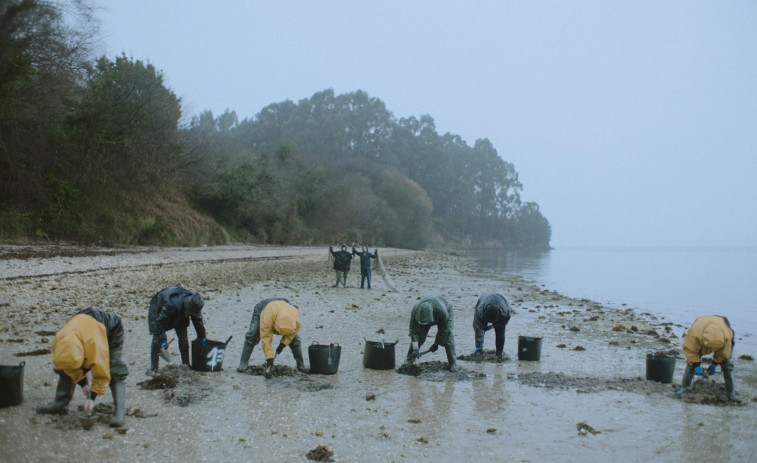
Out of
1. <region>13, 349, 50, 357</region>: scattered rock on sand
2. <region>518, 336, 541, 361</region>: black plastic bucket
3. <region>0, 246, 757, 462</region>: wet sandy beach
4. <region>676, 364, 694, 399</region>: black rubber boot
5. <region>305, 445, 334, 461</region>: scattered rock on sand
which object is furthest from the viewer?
<region>518, 336, 541, 361</region>: black plastic bucket

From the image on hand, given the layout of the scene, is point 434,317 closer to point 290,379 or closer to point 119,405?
point 290,379

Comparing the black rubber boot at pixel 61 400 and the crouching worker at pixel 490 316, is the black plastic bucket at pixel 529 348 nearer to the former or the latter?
the crouching worker at pixel 490 316

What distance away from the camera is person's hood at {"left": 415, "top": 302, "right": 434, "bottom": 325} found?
9.29 metres

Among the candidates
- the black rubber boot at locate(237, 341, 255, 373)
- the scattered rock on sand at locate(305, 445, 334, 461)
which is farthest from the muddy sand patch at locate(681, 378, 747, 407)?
the black rubber boot at locate(237, 341, 255, 373)

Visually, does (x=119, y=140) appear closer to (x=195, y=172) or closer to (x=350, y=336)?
(x=195, y=172)

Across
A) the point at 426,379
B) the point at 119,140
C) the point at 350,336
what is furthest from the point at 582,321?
the point at 119,140

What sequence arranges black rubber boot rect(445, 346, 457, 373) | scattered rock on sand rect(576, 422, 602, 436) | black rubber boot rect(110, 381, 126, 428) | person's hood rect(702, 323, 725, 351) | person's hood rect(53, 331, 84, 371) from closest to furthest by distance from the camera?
person's hood rect(53, 331, 84, 371), black rubber boot rect(110, 381, 126, 428), scattered rock on sand rect(576, 422, 602, 436), person's hood rect(702, 323, 725, 351), black rubber boot rect(445, 346, 457, 373)

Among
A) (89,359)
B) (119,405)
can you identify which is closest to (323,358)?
(119,405)

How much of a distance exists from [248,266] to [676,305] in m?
19.4

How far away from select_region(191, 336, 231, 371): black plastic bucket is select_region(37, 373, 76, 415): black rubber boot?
213cm

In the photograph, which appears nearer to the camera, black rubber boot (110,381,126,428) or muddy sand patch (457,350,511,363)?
black rubber boot (110,381,126,428)

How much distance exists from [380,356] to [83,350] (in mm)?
4832

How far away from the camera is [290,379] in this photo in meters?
8.50

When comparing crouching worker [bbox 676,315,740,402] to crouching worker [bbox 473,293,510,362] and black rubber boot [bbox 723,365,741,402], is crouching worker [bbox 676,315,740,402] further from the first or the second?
crouching worker [bbox 473,293,510,362]
